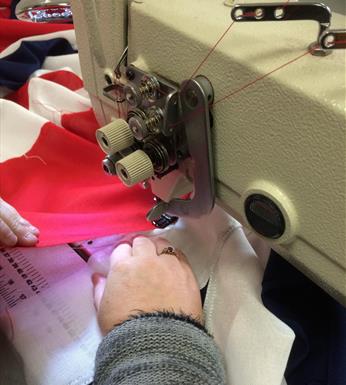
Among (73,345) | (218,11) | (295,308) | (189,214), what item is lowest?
(73,345)

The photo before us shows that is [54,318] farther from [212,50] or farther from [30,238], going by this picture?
[212,50]

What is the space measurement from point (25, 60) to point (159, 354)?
3.28ft

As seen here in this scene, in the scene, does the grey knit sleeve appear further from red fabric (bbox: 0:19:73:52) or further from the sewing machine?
red fabric (bbox: 0:19:73:52)

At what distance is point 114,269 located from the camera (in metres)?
0.79

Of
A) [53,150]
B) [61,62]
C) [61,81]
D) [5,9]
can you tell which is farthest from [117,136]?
[5,9]

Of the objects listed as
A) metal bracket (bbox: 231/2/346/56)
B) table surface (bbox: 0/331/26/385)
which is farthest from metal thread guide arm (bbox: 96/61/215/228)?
table surface (bbox: 0/331/26/385)

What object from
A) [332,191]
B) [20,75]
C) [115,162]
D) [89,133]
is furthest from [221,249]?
[20,75]

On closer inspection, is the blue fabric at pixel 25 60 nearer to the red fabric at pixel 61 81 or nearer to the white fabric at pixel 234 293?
the red fabric at pixel 61 81

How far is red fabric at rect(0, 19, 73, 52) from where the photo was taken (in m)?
1.40

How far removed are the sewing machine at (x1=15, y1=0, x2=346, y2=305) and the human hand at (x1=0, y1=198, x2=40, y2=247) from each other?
0.64 feet

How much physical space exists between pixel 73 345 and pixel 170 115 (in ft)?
1.36

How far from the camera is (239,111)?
1.75 ft

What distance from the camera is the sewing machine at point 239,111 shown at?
0.47 m

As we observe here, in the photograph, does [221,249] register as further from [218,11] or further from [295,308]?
[218,11]
